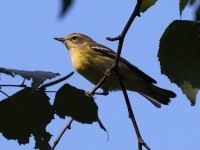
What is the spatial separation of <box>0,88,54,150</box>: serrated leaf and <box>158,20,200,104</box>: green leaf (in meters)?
0.57

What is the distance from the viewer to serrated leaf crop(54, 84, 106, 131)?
1.82 meters

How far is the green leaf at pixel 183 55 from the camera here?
1.83 m

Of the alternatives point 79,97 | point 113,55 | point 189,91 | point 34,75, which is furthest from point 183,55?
point 113,55

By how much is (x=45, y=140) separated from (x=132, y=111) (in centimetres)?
55

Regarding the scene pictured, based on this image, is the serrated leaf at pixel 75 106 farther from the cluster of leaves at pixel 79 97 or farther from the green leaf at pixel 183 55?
the green leaf at pixel 183 55

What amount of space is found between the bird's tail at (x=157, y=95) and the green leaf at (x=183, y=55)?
13.7 feet

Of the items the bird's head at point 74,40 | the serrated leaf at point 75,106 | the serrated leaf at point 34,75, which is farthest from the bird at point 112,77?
the serrated leaf at point 34,75

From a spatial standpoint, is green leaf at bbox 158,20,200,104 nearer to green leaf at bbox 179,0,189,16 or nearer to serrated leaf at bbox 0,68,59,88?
green leaf at bbox 179,0,189,16

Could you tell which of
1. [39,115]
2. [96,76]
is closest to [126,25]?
[39,115]

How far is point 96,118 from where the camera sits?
72.1 inches

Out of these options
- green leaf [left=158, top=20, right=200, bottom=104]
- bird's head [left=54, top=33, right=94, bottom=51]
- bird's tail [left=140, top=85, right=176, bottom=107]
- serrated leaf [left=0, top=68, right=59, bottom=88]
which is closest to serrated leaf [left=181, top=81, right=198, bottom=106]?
green leaf [left=158, top=20, right=200, bottom=104]

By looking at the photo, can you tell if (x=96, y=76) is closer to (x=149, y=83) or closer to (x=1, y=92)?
(x=149, y=83)

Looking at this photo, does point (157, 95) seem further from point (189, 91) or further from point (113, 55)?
point (189, 91)

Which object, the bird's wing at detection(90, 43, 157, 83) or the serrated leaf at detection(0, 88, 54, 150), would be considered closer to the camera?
the serrated leaf at detection(0, 88, 54, 150)
